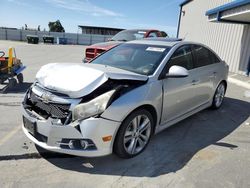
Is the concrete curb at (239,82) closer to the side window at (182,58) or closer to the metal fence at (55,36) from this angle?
the side window at (182,58)

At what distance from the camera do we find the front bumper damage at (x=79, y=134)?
2844mm

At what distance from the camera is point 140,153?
3570mm

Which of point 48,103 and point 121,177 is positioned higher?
point 48,103

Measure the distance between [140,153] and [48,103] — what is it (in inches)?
58.4

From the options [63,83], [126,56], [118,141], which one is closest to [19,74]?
[126,56]

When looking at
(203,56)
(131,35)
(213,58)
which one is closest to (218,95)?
(213,58)

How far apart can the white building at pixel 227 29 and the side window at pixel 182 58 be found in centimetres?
397

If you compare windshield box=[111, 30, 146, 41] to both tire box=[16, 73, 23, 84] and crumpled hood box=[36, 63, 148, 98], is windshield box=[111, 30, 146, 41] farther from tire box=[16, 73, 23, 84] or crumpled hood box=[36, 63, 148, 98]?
crumpled hood box=[36, 63, 148, 98]

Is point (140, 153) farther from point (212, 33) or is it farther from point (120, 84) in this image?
point (212, 33)

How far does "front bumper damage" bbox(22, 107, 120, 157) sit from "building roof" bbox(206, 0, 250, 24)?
23.9ft

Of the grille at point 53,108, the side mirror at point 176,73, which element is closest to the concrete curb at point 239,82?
the side mirror at point 176,73

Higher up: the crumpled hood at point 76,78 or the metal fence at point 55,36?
the metal fence at point 55,36

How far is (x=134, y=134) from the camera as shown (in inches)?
134

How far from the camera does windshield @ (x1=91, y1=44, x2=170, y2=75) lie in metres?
3.82
